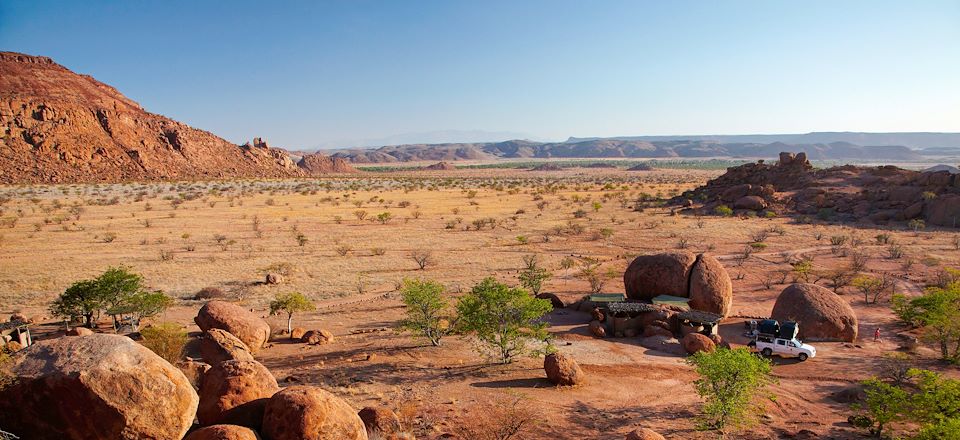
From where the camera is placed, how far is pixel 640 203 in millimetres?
58656

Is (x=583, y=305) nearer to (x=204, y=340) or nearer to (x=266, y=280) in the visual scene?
(x=204, y=340)

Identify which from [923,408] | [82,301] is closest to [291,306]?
[82,301]

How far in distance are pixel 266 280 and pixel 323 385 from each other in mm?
12877

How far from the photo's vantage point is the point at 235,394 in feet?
28.5

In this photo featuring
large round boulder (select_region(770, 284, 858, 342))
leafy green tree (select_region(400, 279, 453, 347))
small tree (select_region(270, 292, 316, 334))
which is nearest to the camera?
leafy green tree (select_region(400, 279, 453, 347))

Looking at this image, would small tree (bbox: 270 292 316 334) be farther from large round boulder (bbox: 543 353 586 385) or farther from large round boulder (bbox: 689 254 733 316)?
large round boulder (bbox: 689 254 733 316)

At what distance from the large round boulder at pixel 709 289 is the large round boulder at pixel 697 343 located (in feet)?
9.68

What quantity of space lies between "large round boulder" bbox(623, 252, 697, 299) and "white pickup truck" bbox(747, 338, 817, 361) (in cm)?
362

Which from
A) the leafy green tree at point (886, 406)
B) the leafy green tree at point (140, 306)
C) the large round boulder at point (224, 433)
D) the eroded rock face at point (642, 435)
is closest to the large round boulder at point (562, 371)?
the eroded rock face at point (642, 435)

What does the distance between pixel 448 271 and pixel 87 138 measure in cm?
9137

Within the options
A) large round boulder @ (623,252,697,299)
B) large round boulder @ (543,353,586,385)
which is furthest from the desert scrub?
large round boulder @ (623,252,697,299)

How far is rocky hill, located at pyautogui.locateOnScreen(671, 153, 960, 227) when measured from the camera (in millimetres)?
44594

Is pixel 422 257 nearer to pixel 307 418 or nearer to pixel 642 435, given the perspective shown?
pixel 642 435

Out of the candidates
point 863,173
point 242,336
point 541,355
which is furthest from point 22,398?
point 863,173
